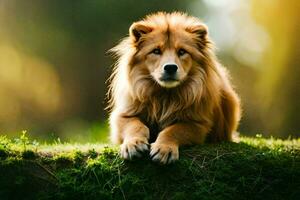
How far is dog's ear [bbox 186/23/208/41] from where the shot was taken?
8320 mm

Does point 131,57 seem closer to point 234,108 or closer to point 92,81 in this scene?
point 234,108

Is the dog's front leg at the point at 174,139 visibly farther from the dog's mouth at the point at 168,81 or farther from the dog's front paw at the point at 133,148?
the dog's mouth at the point at 168,81

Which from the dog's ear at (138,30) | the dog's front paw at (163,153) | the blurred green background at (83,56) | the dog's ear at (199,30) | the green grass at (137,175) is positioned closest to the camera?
the green grass at (137,175)

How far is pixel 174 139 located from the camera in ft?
24.7

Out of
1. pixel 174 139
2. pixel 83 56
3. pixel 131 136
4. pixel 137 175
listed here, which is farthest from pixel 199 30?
pixel 83 56

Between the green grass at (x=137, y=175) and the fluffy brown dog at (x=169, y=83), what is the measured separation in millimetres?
548

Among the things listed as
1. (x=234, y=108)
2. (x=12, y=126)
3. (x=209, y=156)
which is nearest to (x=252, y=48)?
(x=12, y=126)

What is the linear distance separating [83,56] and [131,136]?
12734 mm

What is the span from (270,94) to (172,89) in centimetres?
1262

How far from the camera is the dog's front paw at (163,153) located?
706cm

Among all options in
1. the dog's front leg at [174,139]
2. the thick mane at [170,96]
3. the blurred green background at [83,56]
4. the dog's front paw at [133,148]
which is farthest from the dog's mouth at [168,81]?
the blurred green background at [83,56]

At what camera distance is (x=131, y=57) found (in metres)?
8.28

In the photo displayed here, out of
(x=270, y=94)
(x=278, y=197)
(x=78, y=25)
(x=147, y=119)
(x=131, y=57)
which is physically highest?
(x=78, y=25)

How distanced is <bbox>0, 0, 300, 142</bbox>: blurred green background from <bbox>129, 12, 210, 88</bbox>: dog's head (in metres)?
10.2
